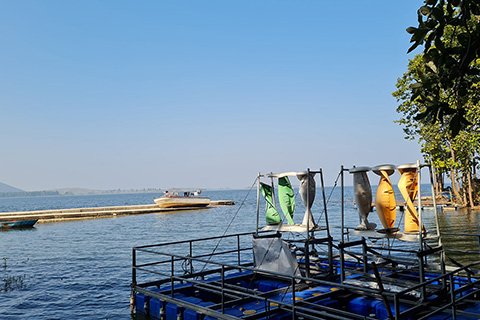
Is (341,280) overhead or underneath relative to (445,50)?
underneath

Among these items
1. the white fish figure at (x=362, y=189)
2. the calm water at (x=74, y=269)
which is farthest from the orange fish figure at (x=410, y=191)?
the calm water at (x=74, y=269)

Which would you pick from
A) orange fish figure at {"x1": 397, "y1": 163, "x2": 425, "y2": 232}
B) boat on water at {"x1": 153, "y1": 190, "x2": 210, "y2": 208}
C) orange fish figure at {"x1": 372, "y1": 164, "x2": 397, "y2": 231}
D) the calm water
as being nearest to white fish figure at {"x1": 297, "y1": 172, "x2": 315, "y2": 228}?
the calm water

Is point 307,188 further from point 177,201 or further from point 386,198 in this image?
point 177,201

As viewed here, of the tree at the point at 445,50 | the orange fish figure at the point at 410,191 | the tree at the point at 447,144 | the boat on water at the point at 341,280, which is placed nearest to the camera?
the tree at the point at 445,50

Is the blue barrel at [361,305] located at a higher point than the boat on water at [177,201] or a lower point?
lower

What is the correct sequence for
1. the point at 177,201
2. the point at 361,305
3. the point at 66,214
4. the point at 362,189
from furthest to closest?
the point at 177,201
the point at 66,214
the point at 362,189
the point at 361,305

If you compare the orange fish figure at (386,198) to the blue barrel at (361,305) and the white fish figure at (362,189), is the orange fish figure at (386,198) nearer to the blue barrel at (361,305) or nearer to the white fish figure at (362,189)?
the white fish figure at (362,189)

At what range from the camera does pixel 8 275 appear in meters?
25.8

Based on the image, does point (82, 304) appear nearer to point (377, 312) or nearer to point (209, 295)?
point (209, 295)

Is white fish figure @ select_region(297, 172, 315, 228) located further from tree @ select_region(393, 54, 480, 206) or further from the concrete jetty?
the concrete jetty

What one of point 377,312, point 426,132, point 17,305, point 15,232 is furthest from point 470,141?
point 15,232

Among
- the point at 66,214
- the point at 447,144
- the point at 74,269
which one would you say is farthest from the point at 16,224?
the point at 447,144

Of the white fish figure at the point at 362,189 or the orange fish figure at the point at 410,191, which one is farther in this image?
the white fish figure at the point at 362,189

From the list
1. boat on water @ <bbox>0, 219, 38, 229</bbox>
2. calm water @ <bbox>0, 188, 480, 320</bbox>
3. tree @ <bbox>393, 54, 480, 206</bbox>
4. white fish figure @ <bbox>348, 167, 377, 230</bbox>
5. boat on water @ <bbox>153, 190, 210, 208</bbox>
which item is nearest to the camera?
white fish figure @ <bbox>348, 167, 377, 230</bbox>
